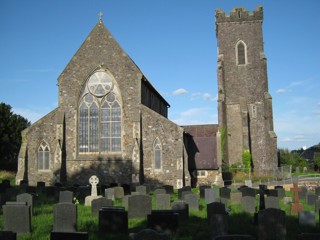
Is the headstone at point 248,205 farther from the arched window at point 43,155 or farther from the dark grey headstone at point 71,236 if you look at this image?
the arched window at point 43,155

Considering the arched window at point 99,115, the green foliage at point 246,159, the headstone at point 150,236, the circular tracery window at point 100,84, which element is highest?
the circular tracery window at point 100,84

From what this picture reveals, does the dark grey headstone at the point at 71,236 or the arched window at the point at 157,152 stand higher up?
the arched window at the point at 157,152

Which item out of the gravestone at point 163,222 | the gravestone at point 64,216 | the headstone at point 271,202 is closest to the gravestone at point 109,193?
the gravestone at point 64,216

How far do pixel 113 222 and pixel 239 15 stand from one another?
106 feet

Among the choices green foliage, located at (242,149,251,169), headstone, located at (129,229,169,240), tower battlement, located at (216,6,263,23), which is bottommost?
headstone, located at (129,229,169,240)

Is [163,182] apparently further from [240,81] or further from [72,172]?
[240,81]

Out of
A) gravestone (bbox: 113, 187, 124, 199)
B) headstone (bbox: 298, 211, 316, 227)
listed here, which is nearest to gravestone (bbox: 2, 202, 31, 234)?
gravestone (bbox: 113, 187, 124, 199)

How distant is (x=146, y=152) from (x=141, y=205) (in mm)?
12194

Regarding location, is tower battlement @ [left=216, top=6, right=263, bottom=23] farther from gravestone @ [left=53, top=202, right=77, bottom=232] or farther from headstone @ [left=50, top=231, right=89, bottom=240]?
headstone @ [left=50, top=231, right=89, bottom=240]

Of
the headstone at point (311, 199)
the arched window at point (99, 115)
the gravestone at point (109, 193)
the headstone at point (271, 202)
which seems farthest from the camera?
the arched window at point (99, 115)

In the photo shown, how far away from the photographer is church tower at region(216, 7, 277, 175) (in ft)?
116

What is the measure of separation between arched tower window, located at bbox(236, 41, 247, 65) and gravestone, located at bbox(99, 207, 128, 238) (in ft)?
97.9

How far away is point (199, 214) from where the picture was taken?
13789 millimetres

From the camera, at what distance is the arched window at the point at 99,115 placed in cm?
2600
